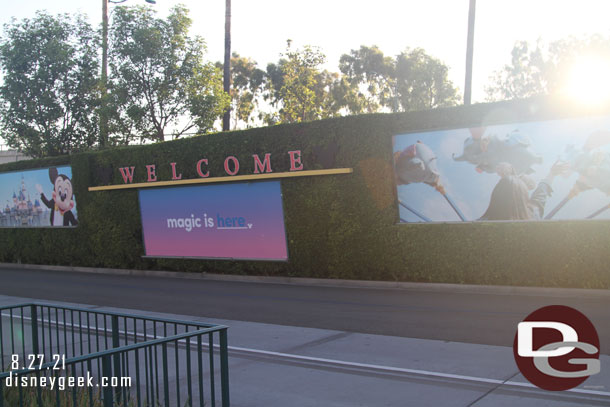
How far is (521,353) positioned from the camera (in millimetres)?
8398

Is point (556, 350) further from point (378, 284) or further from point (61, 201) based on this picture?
point (61, 201)

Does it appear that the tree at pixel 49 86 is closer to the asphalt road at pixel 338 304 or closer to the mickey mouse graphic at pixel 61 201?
the mickey mouse graphic at pixel 61 201

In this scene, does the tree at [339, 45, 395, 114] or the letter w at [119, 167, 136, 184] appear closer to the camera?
the letter w at [119, 167, 136, 184]

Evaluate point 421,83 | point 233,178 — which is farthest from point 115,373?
point 421,83

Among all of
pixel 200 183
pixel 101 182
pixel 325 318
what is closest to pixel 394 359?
pixel 325 318

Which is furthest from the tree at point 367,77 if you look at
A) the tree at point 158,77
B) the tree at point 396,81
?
the tree at point 158,77

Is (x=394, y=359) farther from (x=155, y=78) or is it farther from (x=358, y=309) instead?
(x=155, y=78)

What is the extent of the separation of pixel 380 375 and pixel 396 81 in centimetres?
6200

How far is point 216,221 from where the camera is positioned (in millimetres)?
20359

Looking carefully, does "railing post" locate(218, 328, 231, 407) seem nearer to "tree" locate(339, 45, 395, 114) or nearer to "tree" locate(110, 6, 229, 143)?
"tree" locate(110, 6, 229, 143)

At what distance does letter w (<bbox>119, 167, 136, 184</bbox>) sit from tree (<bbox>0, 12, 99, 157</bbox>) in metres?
9.10

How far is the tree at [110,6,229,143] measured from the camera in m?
28.0

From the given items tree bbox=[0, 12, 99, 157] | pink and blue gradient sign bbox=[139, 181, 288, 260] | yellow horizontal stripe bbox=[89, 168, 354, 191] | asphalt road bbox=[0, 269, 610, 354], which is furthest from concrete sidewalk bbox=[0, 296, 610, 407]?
tree bbox=[0, 12, 99, 157]

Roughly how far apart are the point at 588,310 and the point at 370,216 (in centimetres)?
671
